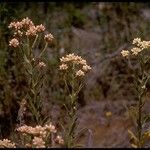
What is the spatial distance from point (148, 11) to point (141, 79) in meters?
5.77

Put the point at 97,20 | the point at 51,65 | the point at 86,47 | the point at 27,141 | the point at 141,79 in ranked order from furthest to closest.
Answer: the point at 97,20
the point at 86,47
the point at 51,65
the point at 141,79
the point at 27,141

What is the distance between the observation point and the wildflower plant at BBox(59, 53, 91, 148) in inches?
114

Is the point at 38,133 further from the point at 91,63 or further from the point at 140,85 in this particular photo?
the point at 91,63

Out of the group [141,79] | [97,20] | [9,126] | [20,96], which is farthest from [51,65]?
[141,79]

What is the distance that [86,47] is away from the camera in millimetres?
7391

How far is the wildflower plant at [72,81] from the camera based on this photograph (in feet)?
9.54

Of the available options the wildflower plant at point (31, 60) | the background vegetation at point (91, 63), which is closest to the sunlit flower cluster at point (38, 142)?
the wildflower plant at point (31, 60)

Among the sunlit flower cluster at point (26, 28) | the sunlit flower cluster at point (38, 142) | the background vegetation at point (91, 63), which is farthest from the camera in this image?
the background vegetation at point (91, 63)

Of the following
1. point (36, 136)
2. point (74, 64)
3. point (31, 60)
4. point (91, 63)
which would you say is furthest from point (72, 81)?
point (91, 63)

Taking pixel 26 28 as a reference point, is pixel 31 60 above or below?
below

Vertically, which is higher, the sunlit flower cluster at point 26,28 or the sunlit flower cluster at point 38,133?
the sunlit flower cluster at point 26,28

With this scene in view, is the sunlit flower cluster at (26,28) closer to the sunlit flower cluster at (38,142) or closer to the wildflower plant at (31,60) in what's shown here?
the wildflower plant at (31,60)

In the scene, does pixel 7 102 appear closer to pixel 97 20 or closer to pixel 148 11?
pixel 97 20

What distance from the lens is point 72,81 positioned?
2.94 meters
